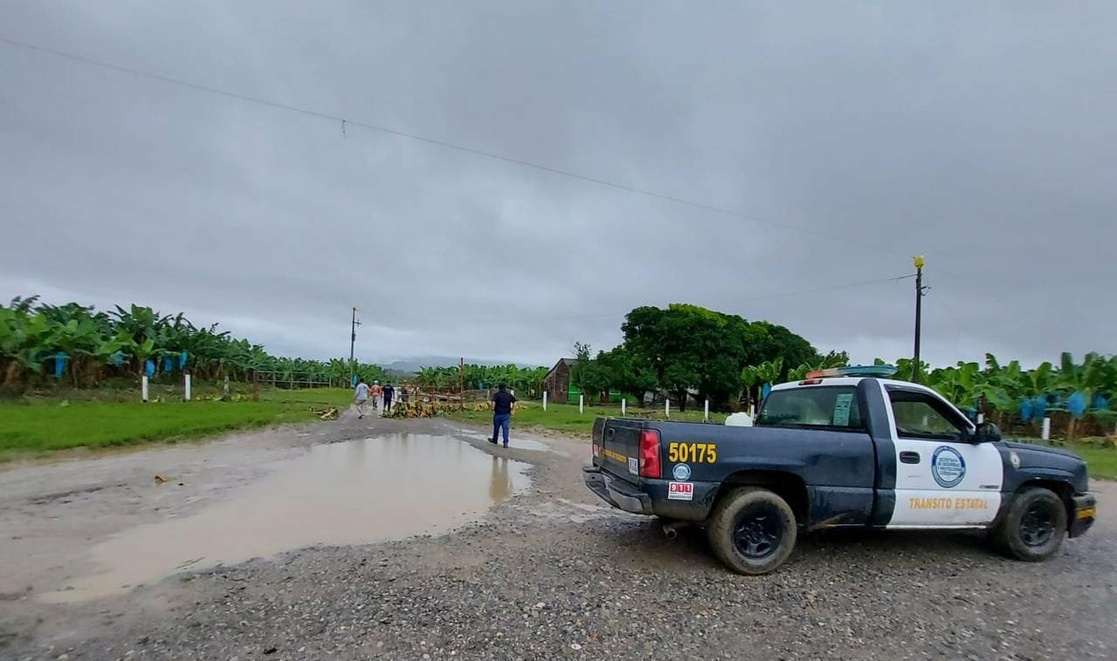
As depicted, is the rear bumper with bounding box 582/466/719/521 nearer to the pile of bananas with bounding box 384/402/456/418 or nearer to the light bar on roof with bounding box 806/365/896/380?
the light bar on roof with bounding box 806/365/896/380

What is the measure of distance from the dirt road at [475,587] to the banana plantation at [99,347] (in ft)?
50.3

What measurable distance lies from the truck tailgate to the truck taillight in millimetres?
85

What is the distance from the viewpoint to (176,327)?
31.2 meters

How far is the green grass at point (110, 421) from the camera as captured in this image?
1229 centimetres

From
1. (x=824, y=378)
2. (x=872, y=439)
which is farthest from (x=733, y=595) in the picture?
(x=824, y=378)

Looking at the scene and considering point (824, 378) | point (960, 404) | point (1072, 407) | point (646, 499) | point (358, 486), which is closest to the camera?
point (646, 499)

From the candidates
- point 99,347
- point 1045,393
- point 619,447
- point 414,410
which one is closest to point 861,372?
point 619,447

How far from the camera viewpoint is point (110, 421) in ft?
51.6

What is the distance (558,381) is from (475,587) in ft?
174

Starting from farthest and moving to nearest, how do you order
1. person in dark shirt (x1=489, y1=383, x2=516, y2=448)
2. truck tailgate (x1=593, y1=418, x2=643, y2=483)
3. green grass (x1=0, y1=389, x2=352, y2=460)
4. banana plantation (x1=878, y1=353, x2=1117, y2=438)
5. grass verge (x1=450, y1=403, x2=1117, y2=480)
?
banana plantation (x1=878, y1=353, x2=1117, y2=438), person in dark shirt (x1=489, y1=383, x2=516, y2=448), grass verge (x1=450, y1=403, x2=1117, y2=480), green grass (x1=0, y1=389, x2=352, y2=460), truck tailgate (x1=593, y1=418, x2=643, y2=483)

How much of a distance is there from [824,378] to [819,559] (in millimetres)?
1878

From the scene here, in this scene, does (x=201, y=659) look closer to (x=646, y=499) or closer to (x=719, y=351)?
(x=646, y=499)

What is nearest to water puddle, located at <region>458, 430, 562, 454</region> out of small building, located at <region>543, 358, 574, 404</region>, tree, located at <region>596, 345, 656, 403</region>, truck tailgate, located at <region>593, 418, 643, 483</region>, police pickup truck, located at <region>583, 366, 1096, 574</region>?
truck tailgate, located at <region>593, 418, 643, 483</region>

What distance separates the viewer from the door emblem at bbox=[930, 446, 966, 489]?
591 centimetres
